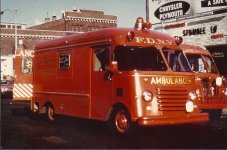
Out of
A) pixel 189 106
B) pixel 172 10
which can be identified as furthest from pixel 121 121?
pixel 172 10

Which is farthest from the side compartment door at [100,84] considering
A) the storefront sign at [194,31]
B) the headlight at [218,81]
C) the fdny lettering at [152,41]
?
the storefront sign at [194,31]

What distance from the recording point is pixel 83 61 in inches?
432

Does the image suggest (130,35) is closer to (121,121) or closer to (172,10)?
(121,121)

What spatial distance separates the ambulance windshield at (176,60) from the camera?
10.2m

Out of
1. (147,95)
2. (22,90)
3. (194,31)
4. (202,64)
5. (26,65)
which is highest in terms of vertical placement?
(194,31)

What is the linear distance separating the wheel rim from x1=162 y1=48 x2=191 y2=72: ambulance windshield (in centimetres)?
180

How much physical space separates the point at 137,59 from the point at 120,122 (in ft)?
5.27

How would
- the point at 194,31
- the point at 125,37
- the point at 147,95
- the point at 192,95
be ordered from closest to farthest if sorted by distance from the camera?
the point at 147,95, the point at 192,95, the point at 125,37, the point at 194,31

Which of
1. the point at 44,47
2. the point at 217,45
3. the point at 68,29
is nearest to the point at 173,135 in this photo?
the point at 44,47

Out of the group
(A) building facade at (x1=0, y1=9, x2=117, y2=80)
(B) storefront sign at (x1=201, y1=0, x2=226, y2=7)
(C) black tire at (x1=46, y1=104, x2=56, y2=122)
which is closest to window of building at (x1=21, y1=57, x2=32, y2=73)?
(C) black tire at (x1=46, y1=104, x2=56, y2=122)

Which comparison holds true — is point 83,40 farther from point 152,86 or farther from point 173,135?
point 173,135

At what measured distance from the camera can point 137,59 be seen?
9.79 meters

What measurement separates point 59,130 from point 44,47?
353cm

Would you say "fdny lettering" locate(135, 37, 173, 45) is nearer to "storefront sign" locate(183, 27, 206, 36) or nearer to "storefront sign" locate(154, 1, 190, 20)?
"storefront sign" locate(183, 27, 206, 36)
